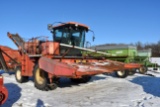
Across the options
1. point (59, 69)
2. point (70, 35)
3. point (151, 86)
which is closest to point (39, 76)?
point (59, 69)

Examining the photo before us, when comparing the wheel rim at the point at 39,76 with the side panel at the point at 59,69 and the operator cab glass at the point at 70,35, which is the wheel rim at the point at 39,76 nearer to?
the side panel at the point at 59,69

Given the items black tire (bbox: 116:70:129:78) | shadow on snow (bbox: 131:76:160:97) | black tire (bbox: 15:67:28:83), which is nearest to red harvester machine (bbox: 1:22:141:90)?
black tire (bbox: 15:67:28:83)

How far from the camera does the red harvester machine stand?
8.79 metres

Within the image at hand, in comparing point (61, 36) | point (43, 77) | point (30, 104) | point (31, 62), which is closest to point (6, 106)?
point (30, 104)

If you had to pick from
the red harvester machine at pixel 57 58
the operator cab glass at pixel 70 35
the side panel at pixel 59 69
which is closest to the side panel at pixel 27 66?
the red harvester machine at pixel 57 58

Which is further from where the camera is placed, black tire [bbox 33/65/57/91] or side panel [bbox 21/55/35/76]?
side panel [bbox 21/55/35/76]

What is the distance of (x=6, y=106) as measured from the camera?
6449mm

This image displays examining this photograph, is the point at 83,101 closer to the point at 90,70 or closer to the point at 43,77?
the point at 90,70

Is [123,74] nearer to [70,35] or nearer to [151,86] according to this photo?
[151,86]

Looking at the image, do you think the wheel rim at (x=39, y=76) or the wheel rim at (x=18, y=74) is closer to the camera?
the wheel rim at (x=39, y=76)

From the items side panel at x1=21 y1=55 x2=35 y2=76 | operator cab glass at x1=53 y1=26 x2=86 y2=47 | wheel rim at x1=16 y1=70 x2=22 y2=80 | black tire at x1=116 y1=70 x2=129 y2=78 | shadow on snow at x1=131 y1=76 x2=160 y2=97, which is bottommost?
shadow on snow at x1=131 y1=76 x2=160 y2=97

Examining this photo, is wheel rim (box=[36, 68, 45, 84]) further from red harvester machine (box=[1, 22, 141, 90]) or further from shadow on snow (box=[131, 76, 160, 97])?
shadow on snow (box=[131, 76, 160, 97])

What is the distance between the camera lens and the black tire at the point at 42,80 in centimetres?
929

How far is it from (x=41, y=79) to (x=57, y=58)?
111 centimetres
